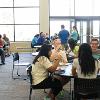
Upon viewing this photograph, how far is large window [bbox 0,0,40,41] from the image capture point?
17600 millimetres

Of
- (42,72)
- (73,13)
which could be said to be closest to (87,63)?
(42,72)

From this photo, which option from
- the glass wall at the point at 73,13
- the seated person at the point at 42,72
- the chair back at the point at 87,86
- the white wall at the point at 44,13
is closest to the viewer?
the chair back at the point at 87,86

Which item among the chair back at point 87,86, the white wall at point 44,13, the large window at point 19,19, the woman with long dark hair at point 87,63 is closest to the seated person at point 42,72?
the woman with long dark hair at point 87,63

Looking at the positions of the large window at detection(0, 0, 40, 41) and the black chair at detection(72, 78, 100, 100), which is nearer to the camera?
the black chair at detection(72, 78, 100, 100)

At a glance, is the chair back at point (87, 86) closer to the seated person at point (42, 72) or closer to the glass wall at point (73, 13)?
the seated person at point (42, 72)

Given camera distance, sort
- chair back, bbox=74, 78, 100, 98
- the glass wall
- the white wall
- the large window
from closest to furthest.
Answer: chair back, bbox=74, 78, 100, 98 → the white wall → the large window → the glass wall

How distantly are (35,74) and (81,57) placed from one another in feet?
3.55

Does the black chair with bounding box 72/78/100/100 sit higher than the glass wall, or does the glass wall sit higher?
the glass wall

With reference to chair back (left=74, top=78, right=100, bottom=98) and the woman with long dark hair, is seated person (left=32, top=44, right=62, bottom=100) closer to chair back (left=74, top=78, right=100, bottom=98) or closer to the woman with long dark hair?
the woman with long dark hair

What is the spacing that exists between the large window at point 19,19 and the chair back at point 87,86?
1332cm

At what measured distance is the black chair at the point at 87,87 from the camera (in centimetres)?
434

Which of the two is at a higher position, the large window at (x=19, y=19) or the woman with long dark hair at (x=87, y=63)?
the large window at (x=19, y=19)

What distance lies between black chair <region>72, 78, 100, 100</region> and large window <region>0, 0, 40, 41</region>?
43.6 feet

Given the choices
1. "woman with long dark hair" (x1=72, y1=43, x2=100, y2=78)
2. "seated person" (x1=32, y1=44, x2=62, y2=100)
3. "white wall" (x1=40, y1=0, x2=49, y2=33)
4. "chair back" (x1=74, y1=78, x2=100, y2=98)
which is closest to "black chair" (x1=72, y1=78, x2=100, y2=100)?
"chair back" (x1=74, y1=78, x2=100, y2=98)
